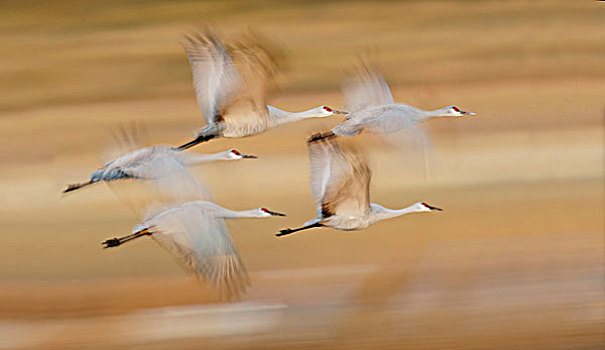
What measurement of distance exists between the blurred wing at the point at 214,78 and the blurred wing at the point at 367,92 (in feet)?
1.35

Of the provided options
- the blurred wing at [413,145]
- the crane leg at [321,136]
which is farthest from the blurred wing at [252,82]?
the blurred wing at [413,145]

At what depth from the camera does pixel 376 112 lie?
2.69 m

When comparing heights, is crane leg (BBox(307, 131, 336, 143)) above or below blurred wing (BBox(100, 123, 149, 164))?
above

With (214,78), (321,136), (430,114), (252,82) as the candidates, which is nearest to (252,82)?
(252,82)

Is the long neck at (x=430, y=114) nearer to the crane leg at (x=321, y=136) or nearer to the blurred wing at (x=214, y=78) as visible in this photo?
the crane leg at (x=321, y=136)

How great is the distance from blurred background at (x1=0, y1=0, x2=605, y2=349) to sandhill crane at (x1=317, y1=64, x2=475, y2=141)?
0.66ft

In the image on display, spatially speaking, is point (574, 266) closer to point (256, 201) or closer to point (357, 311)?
point (357, 311)

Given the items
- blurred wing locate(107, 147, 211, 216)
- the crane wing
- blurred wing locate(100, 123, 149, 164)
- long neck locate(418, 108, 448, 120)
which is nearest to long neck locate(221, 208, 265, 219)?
blurred wing locate(107, 147, 211, 216)

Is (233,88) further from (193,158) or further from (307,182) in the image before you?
(307,182)

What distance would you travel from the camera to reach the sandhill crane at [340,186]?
2.51 m

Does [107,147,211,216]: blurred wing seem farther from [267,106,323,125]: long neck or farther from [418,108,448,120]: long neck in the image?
[418,108,448,120]: long neck

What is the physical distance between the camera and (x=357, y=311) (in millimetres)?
3197

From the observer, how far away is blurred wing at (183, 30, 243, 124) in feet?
8.23

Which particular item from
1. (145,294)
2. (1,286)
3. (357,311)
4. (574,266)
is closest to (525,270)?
(574,266)
